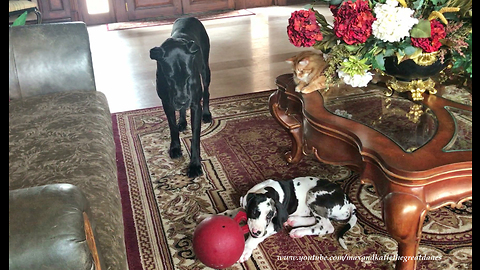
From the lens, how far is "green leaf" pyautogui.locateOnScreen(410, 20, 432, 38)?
1.65 metres

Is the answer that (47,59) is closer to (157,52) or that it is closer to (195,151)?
(157,52)

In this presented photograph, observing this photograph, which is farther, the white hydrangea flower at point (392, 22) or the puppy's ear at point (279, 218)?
the puppy's ear at point (279, 218)

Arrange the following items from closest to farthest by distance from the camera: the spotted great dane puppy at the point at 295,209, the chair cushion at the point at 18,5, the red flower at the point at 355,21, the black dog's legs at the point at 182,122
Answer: the red flower at the point at 355,21 → the spotted great dane puppy at the point at 295,209 → the black dog's legs at the point at 182,122 → the chair cushion at the point at 18,5

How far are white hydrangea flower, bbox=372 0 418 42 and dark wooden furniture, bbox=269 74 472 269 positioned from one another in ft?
1.04

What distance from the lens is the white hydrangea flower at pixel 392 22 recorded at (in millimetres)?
1660

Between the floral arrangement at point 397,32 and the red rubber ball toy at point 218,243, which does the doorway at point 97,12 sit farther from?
the red rubber ball toy at point 218,243

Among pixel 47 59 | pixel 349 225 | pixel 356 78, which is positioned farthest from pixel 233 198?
pixel 47 59

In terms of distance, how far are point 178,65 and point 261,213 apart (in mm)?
885

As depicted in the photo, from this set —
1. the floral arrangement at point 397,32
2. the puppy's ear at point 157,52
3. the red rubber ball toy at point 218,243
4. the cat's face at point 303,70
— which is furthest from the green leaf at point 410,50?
the puppy's ear at point 157,52

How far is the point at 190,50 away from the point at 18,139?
2.84 feet

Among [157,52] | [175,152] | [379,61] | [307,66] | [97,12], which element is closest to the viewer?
[379,61]

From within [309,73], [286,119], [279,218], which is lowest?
[279,218]

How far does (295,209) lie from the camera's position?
199 centimetres

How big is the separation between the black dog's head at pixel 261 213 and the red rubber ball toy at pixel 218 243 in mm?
86
